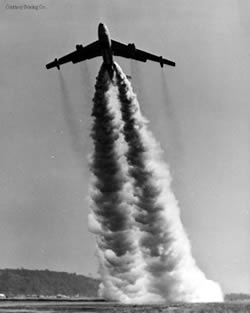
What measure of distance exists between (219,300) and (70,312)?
1518 inches

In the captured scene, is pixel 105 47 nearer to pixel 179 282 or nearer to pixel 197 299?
pixel 179 282

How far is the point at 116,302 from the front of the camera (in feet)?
274

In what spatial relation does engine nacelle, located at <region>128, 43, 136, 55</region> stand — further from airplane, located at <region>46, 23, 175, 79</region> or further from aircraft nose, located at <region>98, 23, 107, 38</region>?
aircraft nose, located at <region>98, 23, 107, 38</region>

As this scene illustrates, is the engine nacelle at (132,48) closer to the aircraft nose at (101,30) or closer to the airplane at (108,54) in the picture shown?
the airplane at (108,54)

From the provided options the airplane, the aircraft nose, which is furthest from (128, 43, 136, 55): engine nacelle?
the aircraft nose

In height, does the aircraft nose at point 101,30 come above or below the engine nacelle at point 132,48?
below

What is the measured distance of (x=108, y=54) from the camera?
7088cm

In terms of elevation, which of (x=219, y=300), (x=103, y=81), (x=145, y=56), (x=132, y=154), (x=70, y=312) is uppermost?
(x=145, y=56)

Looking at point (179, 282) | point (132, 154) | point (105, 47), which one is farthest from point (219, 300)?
point (105, 47)

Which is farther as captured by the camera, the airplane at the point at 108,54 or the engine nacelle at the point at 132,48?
the engine nacelle at the point at 132,48

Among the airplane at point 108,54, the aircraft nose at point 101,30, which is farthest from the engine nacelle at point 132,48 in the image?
the aircraft nose at point 101,30

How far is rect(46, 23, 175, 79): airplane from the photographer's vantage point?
71062 mm

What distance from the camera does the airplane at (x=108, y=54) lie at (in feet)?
233

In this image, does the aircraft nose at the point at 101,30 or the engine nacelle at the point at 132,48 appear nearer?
the aircraft nose at the point at 101,30
